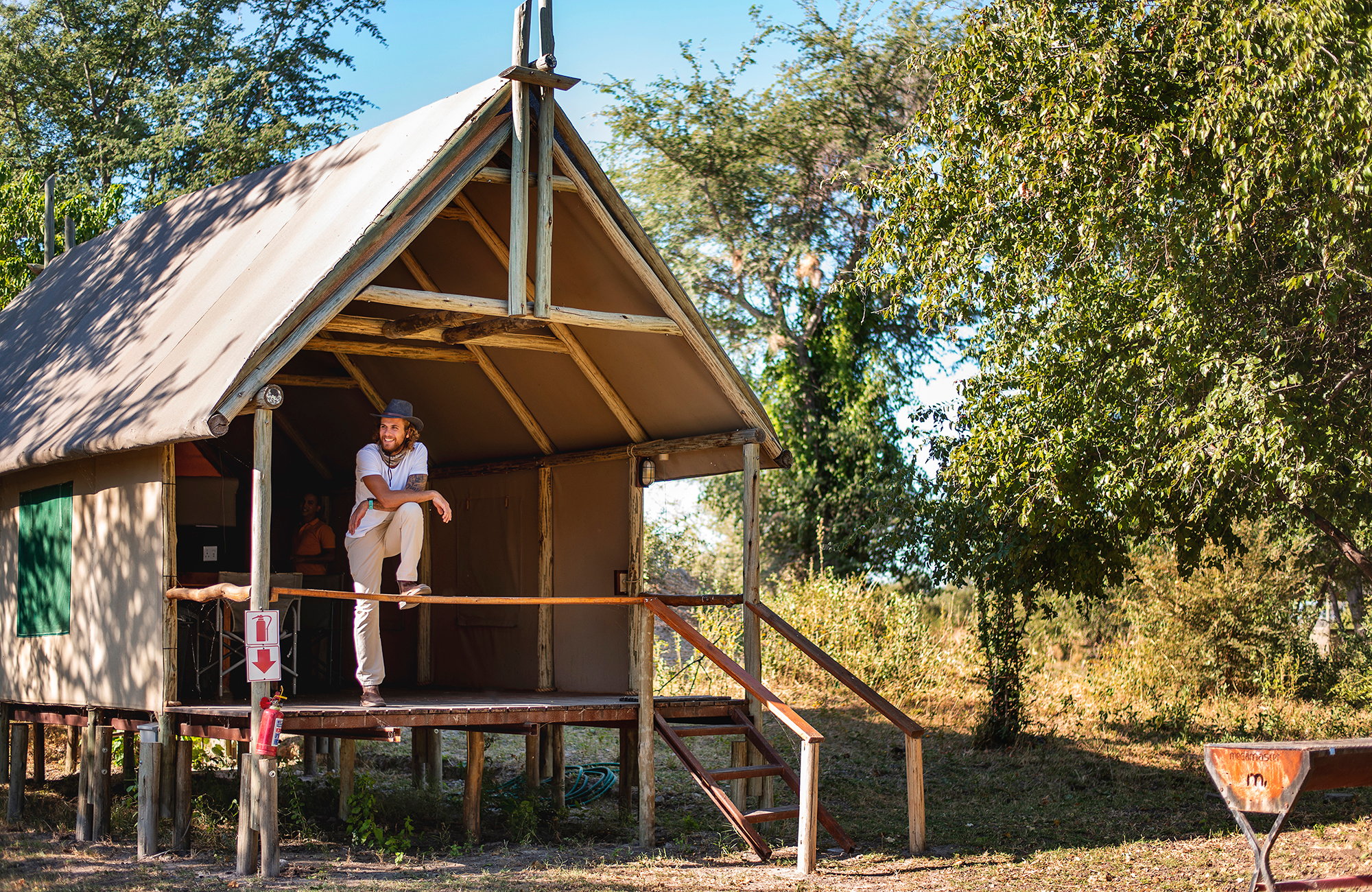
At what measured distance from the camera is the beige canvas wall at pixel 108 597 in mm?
8469

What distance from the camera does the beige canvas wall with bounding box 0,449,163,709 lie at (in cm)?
847

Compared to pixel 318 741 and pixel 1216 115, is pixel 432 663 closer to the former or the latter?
pixel 318 741

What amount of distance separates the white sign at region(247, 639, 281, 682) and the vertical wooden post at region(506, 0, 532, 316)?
8.02 ft

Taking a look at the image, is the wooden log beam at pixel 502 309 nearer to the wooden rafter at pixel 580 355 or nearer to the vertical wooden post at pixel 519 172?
the vertical wooden post at pixel 519 172

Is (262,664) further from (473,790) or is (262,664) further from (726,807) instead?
(726,807)

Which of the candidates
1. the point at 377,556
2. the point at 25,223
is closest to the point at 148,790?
the point at 377,556

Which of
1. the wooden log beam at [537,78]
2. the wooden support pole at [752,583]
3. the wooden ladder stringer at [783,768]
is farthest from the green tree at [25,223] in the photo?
the wooden ladder stringer at [783,768]

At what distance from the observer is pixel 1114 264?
31.2ft

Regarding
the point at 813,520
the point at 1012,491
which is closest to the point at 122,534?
the point at 1012,491

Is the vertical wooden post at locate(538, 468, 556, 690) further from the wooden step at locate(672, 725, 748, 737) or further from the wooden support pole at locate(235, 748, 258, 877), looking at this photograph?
the wooden support pole at locate(235, 748, 258, 877)

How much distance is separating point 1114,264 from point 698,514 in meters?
21.4

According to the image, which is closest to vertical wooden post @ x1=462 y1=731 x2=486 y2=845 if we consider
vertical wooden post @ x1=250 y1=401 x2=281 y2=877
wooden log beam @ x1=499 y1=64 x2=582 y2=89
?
vertical wooden post @ x1=250 y1=401 x2=281 y2=877

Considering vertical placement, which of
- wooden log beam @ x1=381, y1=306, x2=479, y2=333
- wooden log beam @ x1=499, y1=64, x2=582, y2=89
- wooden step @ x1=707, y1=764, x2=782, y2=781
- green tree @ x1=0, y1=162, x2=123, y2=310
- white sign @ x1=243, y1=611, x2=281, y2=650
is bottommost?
wooden step @ x1=707, y1=764, x2=782, y2=781

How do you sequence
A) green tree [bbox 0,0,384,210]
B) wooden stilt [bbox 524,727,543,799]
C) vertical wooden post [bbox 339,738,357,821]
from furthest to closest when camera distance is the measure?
green tree [bbox 0,0,384,210]
wooden stilt [bbox 524,727,543,799]
vertical wooden post [bbox 339,738,357,821]
